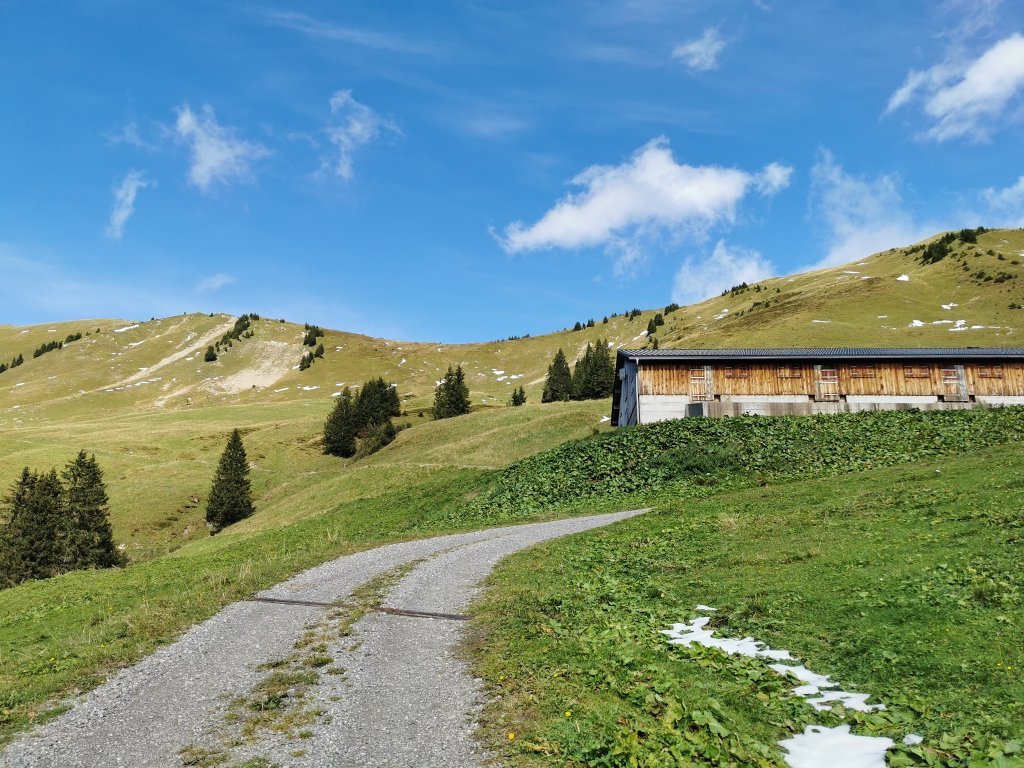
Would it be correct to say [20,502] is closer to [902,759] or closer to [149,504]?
[149,504]

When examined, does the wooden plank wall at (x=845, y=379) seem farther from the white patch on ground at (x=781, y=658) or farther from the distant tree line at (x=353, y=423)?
the distant tree line at (x=353, y=423)

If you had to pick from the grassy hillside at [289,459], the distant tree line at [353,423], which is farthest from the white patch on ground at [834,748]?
the distant tree line at [353,423]

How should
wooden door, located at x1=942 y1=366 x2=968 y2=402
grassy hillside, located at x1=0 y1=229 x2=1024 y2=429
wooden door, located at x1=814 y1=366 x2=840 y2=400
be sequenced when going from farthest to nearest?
1. grassy hillside, located at x1=0 y1=229 x2=1024 y2=429
2. wooden door, located at x1=814 y1=366 x2=840 y2=400
3. wooden door, located at x1=942 y1=366 x2=968 y2=402

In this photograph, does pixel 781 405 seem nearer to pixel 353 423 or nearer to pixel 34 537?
pixel 34 537

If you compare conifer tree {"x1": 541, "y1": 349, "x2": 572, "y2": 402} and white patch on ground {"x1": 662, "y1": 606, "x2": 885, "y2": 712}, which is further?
conifer tree {"x1": 541, "y1": 349, "x2": 572, "y2": 402}

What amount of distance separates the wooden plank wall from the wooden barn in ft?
0.25

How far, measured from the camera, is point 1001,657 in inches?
381

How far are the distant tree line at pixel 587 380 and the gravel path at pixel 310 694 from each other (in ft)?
339

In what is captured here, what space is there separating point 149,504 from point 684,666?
84245 millimetres

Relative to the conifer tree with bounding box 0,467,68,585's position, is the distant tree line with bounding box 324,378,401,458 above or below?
above

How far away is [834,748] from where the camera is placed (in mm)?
8211

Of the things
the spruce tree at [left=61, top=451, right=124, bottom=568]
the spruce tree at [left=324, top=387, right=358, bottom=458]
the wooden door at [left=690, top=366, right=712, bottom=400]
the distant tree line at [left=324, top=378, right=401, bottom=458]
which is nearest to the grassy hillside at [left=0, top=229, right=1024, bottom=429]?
the distant tree line at [left=324, top=378, right=401, bottom=458]

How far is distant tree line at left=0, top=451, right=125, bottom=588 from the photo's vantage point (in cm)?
5700

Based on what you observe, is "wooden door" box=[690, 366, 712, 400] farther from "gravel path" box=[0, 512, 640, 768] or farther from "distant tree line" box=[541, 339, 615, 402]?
"distant tree line" box=[541, 339, 615, 402]
